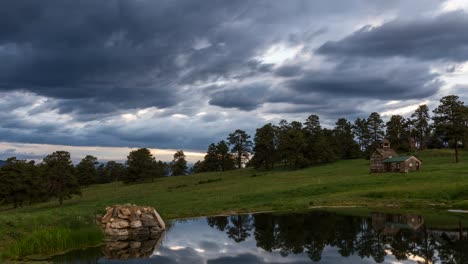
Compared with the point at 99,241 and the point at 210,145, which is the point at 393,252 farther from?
the point at 210,145

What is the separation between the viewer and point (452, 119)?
9744cm

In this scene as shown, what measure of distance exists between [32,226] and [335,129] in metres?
139

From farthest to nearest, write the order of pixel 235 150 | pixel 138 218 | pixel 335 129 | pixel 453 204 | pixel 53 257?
pixel 235 150, pixel 335 129, pixel 453 204, pixel 138 218, pixel 53 257

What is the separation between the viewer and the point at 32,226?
27438 mm

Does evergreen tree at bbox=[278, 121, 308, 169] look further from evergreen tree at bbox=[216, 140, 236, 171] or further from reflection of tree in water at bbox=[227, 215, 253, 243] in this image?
reflection of tree in water at bbox=[227, 215, 253, 243]

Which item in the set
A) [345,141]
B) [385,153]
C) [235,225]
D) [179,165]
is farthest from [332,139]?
[235,225]

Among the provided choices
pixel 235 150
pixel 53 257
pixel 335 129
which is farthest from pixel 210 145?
pixel 53 257

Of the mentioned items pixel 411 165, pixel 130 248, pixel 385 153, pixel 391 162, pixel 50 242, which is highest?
pixel 385 153

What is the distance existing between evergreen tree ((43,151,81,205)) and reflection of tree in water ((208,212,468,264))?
4502 cm

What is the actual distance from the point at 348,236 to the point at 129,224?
51.4 feet

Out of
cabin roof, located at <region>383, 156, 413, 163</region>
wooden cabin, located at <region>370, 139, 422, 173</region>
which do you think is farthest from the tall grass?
cabin roof, located at <region>383, 156, 413, 163</region>

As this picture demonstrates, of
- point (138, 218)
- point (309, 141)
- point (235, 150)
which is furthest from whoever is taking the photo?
point (235, 150)

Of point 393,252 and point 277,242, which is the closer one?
point 393,252

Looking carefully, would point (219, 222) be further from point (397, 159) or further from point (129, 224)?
point (397, 159)
